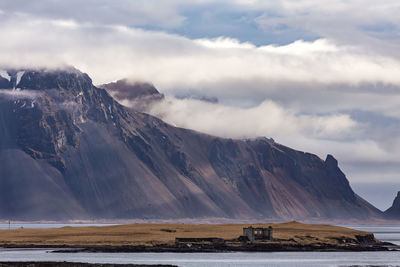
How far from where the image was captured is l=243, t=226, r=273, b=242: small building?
185500 millimetres

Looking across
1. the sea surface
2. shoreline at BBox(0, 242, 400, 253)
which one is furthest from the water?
shoreline at BBox(0, 242, 400, 253)

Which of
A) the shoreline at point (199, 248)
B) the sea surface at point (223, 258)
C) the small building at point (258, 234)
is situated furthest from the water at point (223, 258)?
the small building at point (258, 234)

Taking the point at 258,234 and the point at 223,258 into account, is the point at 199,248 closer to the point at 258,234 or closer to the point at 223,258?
the point at 258,234

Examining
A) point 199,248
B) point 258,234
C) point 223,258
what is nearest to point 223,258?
point 223,258

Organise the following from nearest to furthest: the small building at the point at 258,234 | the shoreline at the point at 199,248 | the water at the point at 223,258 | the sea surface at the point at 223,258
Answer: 1. the water at the point at 223,258
2. the sea surface at the point at 223,258
3. the shoreline at the point at 199,248
4. the small building at the point at 258,234

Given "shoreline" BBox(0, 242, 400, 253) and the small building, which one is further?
the small building

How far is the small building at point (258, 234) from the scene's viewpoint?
609 ft

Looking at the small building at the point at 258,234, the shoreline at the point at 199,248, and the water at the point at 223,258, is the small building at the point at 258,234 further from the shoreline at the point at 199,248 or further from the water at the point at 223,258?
the water at the point at 223,258

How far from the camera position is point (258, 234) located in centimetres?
18762

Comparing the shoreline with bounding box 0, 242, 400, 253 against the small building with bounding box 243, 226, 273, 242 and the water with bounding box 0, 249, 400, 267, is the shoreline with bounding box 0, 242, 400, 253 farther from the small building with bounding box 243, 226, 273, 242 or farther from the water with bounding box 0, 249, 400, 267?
the water with bounding box 0, 249, 400, 267

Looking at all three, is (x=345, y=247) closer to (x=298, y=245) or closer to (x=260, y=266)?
(x=298, y=245)

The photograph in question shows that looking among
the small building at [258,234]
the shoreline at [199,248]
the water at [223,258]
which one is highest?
the small building at [258,234]

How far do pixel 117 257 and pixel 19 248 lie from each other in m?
37.2

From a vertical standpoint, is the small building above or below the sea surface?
above
